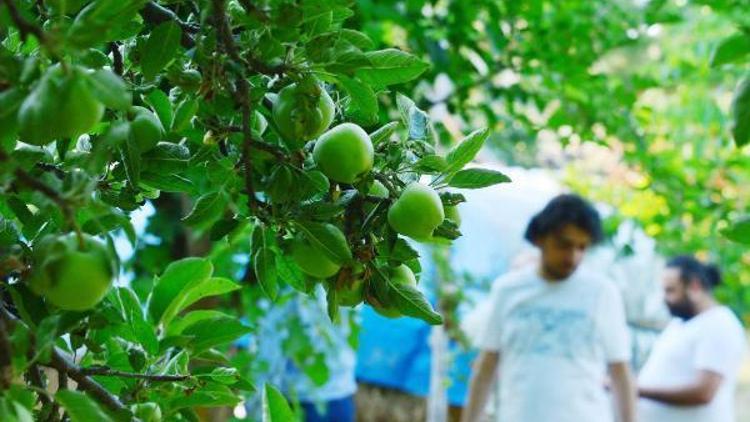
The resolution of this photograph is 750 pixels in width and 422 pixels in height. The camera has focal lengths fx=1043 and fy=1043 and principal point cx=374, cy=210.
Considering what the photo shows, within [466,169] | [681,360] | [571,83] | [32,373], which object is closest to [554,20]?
[571,83]

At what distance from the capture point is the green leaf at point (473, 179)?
75 centimetres

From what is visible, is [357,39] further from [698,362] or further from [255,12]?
[698,362]

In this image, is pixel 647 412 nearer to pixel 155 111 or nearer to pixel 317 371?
pixel 317 371

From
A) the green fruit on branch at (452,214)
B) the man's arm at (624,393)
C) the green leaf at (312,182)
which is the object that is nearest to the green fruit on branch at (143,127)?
the green leaf at (312,182)

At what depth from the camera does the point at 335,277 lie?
718 millimetres

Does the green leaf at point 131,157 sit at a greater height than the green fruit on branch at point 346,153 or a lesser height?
lesser

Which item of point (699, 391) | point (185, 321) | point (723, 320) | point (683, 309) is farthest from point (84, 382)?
point (683, 309)

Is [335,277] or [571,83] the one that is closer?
[335,277]

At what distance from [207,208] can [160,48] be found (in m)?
0.12

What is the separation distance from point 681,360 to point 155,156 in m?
2.94

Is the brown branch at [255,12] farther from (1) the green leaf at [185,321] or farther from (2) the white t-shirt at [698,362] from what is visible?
(2) the white t-shirt at [698,362]

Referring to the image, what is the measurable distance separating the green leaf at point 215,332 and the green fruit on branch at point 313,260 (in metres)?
0.21

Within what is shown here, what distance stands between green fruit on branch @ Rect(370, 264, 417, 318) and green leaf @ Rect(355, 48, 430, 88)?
0.44ft

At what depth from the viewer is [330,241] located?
2.20 feet
